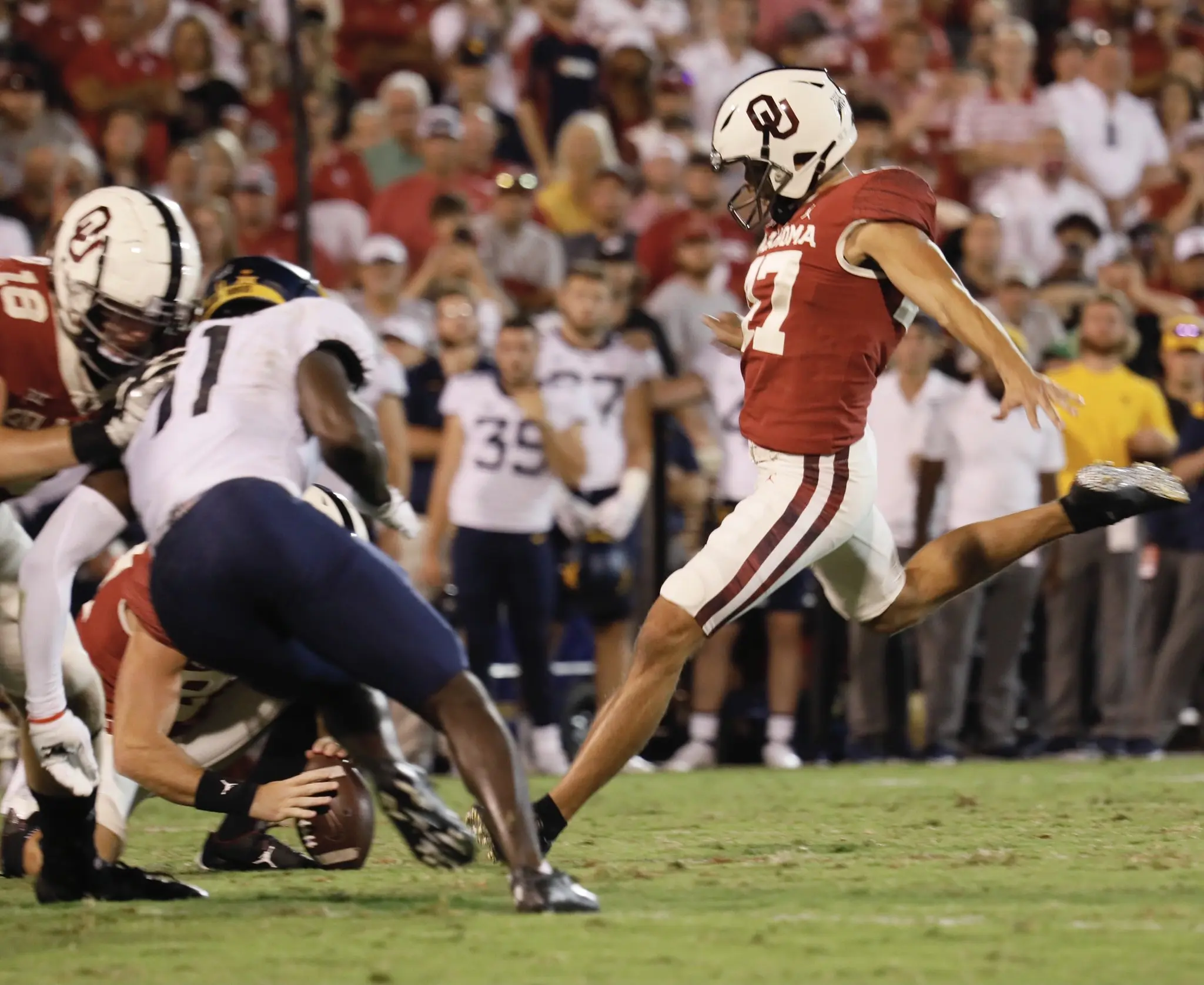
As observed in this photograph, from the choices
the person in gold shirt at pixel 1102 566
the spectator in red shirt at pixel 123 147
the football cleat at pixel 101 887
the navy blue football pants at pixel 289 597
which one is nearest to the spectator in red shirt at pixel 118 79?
the spectator in red shirt at pixel 123 147

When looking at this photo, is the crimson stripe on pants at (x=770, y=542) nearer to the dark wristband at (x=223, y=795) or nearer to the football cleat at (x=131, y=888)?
the dark wristband at (x=223, y=795)

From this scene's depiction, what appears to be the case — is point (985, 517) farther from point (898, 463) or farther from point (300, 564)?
point (300, 564)

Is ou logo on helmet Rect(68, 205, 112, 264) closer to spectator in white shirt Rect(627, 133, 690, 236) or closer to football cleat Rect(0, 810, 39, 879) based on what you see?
football cleat Rect(0, 810, 39, 879)

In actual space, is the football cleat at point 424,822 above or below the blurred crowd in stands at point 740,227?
below

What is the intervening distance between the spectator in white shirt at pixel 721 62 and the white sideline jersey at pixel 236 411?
858 cm

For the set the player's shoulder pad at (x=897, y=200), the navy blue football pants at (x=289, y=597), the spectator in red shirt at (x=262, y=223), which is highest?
the spectator in red shirt at (x=262, y=223)

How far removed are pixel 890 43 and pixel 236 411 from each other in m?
9.76

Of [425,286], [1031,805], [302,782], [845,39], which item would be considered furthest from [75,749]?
[845,39]

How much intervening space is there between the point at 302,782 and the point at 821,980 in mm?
1700

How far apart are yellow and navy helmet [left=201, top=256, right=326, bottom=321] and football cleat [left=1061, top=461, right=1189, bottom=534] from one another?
7.28ft

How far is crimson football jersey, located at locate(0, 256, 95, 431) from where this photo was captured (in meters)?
5.47

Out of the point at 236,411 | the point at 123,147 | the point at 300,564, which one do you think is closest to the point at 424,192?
the point at 123,147

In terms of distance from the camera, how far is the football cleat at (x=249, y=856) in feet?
19.4

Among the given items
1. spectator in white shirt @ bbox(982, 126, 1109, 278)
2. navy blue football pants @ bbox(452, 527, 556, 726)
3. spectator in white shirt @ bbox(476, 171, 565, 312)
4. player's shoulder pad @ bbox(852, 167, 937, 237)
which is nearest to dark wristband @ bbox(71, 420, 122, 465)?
player's shoulder pad @ bbox(852, 167, 937, 237)
